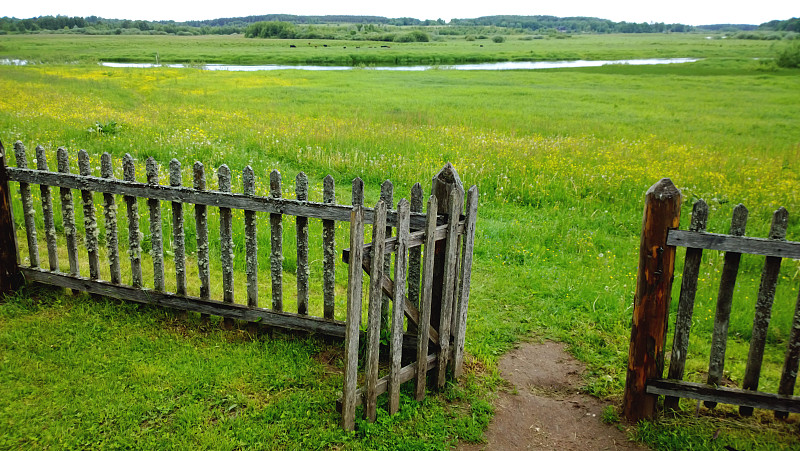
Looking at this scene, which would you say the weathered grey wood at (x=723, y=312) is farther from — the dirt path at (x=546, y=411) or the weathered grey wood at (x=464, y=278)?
the weathered grey wood at (x=464, y=278)

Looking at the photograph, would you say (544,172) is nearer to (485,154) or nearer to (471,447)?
(485,154)

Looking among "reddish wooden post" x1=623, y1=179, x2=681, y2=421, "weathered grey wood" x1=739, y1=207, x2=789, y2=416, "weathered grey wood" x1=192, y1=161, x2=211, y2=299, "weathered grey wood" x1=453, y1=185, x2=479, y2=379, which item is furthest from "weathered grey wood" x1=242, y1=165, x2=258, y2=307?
"weathered grey wood" x1=739, y1=207, x2=789, y2=416

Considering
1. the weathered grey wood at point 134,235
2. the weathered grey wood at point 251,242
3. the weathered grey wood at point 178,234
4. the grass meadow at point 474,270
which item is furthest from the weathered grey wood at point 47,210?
the weathered grey wood at point 251,242

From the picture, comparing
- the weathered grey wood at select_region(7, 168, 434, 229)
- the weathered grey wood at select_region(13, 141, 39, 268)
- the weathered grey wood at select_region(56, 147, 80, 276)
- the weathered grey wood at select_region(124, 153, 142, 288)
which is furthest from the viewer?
the weathered grey wood at select_region(13, 141, 39, 268)

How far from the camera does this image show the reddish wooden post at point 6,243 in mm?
5992

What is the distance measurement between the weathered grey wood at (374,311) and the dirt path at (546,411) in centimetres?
77

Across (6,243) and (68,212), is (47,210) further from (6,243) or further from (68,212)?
(6,243)

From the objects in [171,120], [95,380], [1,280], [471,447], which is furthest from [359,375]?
[171,120]

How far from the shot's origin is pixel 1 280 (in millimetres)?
6180

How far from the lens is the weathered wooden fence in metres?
4.18

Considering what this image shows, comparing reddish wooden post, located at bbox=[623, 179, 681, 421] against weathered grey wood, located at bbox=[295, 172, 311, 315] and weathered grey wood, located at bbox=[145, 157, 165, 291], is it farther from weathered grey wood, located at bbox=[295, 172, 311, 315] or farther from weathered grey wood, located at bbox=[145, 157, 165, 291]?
weathered grey wood, located at bbox=[145, 157, 165, 291]

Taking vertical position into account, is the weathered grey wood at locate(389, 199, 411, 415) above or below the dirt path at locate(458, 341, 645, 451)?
above

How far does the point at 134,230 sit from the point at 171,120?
15541 millimetres

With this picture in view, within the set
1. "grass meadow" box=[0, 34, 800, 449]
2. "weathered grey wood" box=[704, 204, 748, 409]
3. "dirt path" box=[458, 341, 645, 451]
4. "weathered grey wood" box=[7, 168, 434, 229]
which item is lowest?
"dirt path" box=[458, 341, 645, 451]
